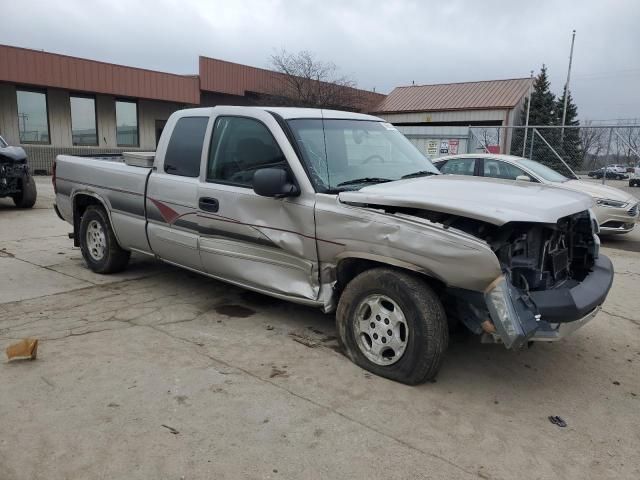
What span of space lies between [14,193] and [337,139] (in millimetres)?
9862

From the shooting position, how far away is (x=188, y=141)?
192 inches

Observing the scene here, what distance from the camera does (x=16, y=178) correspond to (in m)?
11.3

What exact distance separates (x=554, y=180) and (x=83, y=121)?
68.7ft

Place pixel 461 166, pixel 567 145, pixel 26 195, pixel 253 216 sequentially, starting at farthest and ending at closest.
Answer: pixel 567 145 < pixel 26 195 < pixel 461 166 < pixel 253 216

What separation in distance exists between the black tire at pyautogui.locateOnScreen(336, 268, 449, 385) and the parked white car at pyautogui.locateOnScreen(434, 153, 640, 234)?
584cm

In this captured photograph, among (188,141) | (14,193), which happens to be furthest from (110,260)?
(14,193)

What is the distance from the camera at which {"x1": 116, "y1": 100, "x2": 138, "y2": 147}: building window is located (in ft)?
80.6

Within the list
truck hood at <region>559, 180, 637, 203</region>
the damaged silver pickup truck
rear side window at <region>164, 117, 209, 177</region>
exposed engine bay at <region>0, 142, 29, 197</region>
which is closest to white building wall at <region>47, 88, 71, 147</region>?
exposed engine bay at <region>0, 142, 29, 197</region>

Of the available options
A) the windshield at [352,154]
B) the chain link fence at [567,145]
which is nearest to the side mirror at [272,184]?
the windshield at [352,154]

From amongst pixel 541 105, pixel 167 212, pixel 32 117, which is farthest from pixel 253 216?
pixel 541 105

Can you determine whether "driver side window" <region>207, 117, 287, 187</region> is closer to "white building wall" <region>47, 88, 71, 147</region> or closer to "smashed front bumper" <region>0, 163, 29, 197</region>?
"smashed front bumper" <region>0, 163, 29, 197</region>

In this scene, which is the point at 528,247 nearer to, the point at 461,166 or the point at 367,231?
the point at 367,231

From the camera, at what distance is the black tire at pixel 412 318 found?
10.9 ft

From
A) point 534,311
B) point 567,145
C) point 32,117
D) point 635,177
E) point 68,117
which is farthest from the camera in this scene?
point 68,117
